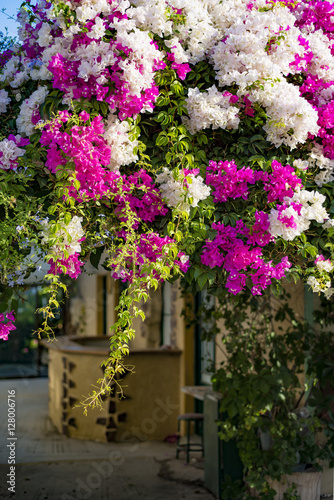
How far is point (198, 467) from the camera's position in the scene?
596 cm

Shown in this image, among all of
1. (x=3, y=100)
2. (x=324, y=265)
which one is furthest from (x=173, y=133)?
(x=324, y=265)

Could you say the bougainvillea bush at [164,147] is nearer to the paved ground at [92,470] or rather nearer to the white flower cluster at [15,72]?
the white flower cluster at [15,72]

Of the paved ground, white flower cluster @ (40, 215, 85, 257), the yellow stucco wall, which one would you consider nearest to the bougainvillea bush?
white flower cluster @ (40, 215, 85, 257)

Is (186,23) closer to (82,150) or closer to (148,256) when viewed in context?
(82,150)

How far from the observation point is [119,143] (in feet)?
6.20

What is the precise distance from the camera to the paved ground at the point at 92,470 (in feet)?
17.0

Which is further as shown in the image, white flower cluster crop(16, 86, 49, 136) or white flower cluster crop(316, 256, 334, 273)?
white flower cluster crop(316, 256, 334, 273)

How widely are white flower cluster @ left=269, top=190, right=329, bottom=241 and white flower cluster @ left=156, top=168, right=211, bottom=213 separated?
0.81 ft

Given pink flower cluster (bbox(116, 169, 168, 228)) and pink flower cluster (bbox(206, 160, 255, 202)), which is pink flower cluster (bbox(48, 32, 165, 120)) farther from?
pink flower cluster (bbox(206, 160, 255, 202))

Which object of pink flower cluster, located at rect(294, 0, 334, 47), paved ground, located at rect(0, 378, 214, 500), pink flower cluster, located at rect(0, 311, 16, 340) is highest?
pink flower cluster, located at rect(294, 0, 334, 47)

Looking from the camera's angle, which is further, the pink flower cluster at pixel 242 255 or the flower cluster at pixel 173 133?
the pink flower cluster at pixel 242 255

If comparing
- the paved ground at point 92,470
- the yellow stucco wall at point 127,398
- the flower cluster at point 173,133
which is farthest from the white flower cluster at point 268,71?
the yellow stucco wall at point 127,398

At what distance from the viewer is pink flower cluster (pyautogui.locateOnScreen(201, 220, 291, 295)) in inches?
79.1

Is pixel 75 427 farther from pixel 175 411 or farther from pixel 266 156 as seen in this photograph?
pixel 266 156
